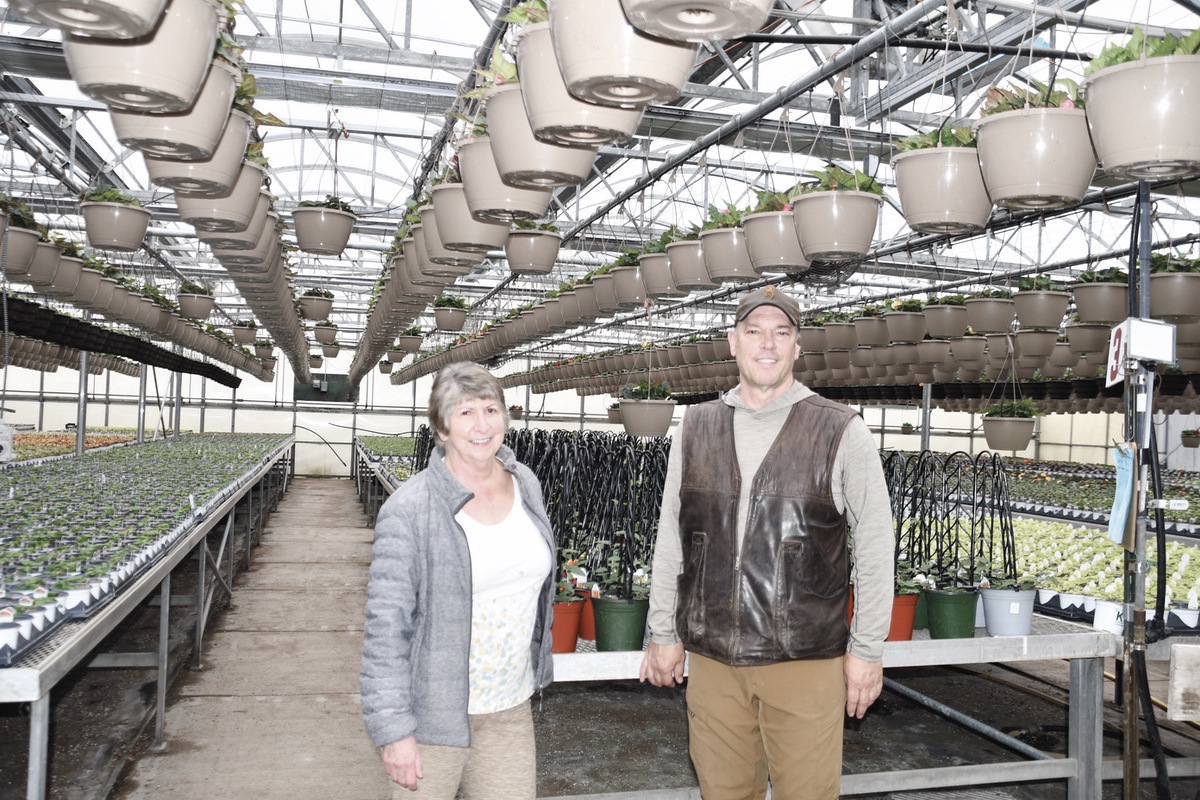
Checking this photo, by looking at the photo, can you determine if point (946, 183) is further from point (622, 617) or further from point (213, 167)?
point (213, 167)

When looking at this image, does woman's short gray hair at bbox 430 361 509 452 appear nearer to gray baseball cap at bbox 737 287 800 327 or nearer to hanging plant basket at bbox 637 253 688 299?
gray baseball cap at bbox 737 287 800 327

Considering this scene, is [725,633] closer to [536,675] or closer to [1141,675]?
[536,675]

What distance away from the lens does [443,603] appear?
1865 millimetres

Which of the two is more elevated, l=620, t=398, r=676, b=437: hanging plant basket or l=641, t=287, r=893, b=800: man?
l=620, t=398, r=676, b=437: hanging plant basket

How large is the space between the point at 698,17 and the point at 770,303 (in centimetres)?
116

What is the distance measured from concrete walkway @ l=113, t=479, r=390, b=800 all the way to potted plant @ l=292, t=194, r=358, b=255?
2.14 meters

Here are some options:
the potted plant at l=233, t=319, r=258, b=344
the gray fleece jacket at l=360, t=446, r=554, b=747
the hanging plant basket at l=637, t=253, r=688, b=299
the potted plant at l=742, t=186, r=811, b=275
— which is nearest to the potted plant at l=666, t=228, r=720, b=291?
the hanging plant basket at l=637, t=253, r=688, b=299

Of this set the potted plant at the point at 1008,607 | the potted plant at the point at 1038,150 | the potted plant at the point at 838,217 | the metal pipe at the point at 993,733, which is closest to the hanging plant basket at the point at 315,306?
the metal pipe at the point at 993,733

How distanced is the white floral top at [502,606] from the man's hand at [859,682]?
71 cm

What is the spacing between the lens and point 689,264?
167 inches

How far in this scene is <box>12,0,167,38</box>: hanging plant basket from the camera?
1057mm

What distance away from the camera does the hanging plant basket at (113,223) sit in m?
3.59

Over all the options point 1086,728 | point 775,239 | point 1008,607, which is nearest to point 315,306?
point 775,239

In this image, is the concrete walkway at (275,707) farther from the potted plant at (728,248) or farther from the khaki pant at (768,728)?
the potted plant at (728,248)
